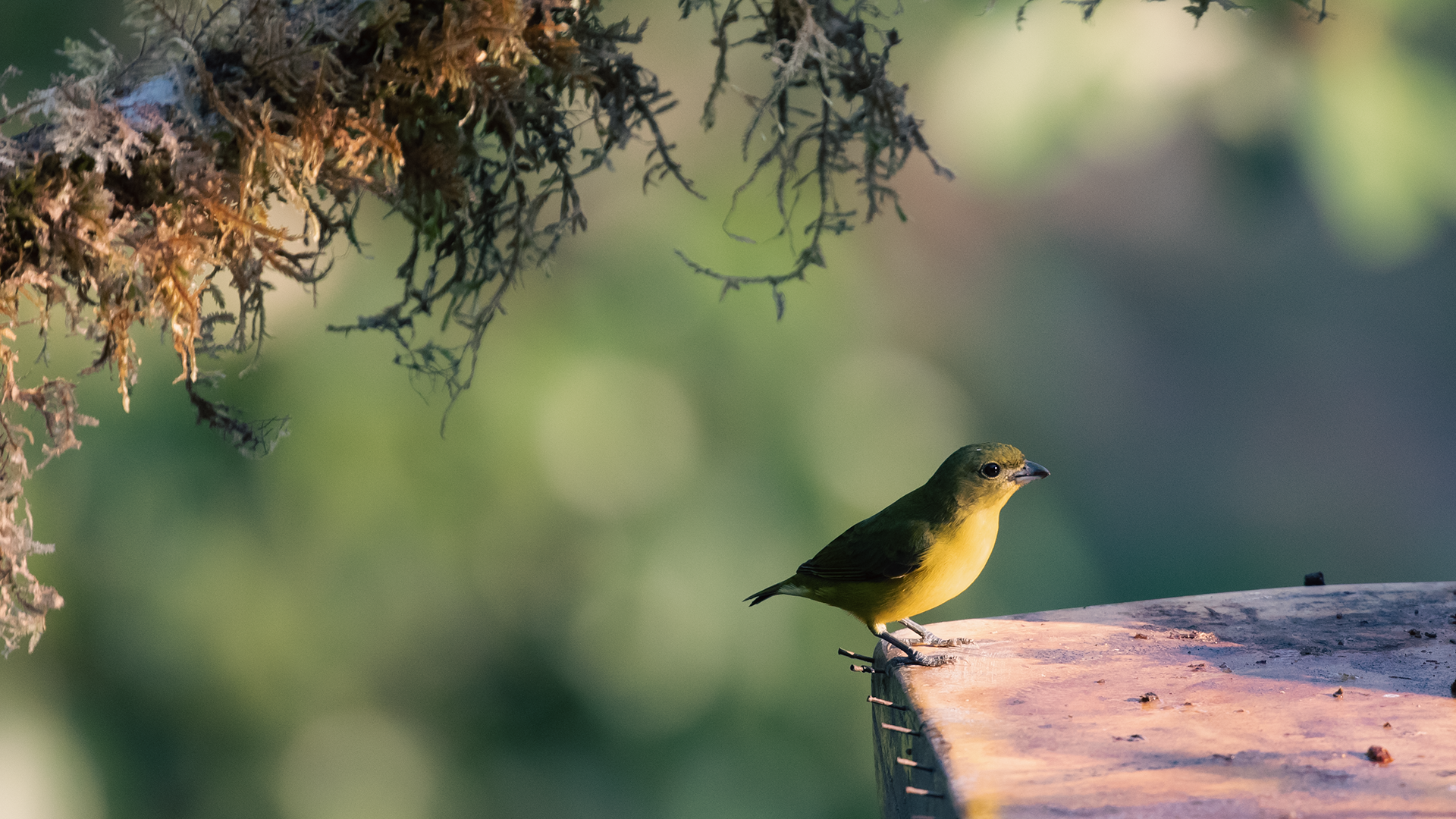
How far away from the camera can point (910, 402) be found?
17.1ft

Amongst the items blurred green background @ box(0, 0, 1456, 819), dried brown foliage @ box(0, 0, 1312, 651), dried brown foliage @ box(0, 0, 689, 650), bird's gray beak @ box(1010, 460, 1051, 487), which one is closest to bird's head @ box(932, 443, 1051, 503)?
bird's gray beak @ box(1010, 460, 1051, 487)

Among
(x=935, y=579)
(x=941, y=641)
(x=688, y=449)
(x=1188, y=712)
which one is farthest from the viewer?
(x=688, y=449)

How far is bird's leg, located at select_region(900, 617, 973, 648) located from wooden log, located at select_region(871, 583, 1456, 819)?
0.02 meters

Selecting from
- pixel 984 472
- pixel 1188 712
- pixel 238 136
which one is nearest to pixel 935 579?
pixel 984 472

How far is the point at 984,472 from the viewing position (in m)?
1.82

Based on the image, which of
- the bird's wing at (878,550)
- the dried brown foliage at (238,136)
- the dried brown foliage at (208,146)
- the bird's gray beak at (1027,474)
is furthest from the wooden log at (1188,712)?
the dried brown foliage at (208,146)

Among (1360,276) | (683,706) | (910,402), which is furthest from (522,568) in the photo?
(1360,276)

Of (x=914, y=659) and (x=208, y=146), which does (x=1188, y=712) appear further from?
(x=208, y=146)

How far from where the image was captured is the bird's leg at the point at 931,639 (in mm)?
1681

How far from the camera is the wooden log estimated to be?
3.64 ft

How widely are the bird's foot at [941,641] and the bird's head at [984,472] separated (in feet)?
0.75

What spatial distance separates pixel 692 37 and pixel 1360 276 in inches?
165

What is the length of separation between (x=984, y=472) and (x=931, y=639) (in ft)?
0.98

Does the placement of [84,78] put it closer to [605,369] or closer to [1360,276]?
[605,369]
